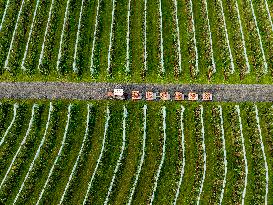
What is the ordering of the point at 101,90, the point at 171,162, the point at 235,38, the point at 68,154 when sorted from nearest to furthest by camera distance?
1. the point at 171,162
2. the point at 68,154
3. the point at 101,90
4. the point at 235,38

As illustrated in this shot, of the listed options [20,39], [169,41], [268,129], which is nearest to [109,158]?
[169,41]

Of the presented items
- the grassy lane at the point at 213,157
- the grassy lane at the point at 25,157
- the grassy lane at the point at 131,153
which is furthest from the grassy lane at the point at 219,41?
the grassy lane at the point at 25,157

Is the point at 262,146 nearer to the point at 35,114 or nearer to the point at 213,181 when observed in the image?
the point at 213,181

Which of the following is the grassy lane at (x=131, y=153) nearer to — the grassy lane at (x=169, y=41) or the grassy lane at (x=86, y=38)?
the grassy lane at (x=169, y=41)

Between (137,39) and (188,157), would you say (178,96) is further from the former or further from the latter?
(137,39)

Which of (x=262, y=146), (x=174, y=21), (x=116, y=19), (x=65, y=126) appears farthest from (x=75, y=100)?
(x=262, y=146)
